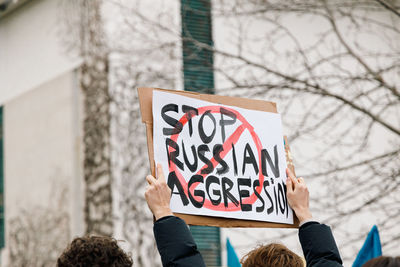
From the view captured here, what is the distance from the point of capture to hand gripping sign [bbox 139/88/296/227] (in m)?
3.08

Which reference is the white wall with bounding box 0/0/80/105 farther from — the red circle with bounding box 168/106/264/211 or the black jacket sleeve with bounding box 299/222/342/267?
the black jacket sleeve with bounding box 299/222/342/267

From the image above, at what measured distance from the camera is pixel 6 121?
12.3 meters

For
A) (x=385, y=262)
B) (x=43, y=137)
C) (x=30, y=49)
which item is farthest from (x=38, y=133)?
A: (x=385, y=262)

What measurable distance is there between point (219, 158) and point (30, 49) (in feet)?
31.0

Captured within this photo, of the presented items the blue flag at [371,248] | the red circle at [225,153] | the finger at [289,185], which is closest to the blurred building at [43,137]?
the blue flag at [371,248]

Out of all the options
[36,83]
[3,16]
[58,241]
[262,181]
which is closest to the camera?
[262,181]

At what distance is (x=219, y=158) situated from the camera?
130 inches

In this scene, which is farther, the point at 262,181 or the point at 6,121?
the point at 6,121

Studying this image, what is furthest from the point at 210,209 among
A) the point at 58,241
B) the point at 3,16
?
the point at 3,16

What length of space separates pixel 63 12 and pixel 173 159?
8804 millimetres

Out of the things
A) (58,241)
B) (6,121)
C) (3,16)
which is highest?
(3,16)

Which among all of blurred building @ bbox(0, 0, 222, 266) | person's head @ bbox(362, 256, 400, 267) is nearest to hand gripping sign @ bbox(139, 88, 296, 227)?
person's head @ bbox(362, 256, 400, 267)

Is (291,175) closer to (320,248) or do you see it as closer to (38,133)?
(320,248)

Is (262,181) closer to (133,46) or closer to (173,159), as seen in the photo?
(173,159)
